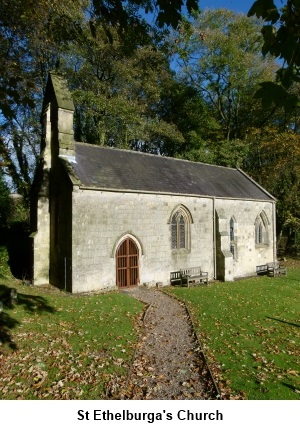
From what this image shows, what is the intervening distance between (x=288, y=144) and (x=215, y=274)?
18108mm

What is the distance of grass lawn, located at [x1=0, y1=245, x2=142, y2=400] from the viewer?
714 cm

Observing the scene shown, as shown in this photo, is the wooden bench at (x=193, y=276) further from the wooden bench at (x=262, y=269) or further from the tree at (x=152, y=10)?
the tree at (x=152, y=10)

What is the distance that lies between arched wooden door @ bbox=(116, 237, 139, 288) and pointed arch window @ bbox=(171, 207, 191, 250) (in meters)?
3.37

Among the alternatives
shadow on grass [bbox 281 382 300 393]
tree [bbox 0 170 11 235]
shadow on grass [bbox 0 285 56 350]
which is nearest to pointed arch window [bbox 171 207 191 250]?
shadow on grass [bbox 0 285 56 350]

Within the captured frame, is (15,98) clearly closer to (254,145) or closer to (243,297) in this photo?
(243,297)

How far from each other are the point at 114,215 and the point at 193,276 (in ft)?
22.9

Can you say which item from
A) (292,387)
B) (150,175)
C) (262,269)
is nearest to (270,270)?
(262,269)

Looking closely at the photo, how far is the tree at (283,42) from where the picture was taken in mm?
3148

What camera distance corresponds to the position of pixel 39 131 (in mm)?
27688

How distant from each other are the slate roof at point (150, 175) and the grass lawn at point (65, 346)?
6826 mm

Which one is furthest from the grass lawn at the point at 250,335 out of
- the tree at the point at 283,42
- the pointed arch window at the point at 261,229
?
the pointed arch window at the point at 261,229

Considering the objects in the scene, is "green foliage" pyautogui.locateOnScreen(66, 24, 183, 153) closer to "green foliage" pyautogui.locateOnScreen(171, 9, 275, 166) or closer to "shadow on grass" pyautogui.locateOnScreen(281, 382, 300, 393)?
"green foliage" pyautogui.locateOnScreen(171, 9, 275, 166)

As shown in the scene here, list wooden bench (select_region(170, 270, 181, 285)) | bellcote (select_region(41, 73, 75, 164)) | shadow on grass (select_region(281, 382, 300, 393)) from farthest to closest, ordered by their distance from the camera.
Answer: wooden bench (select_region(170, 270, 181, 285)) → bellcote (select_region(41, 73, 75, 164)) → shadow on grass (select_region(281, 382, 300, 393))

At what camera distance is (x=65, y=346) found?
9.17m
